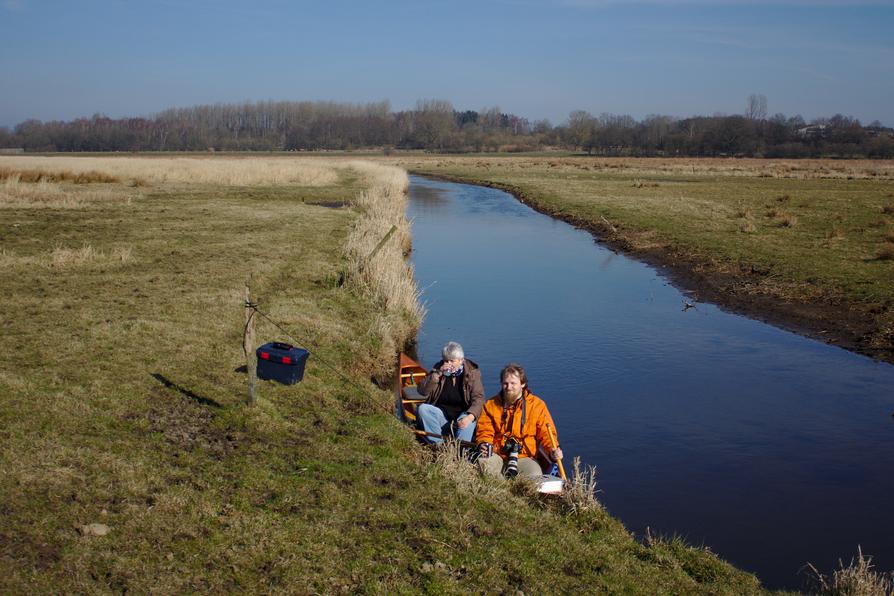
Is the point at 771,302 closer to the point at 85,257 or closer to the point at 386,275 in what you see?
the point at 386,275

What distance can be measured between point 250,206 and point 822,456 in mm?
25540

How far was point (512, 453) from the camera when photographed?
755 centimetres

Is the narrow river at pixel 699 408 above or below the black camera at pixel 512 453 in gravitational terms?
below

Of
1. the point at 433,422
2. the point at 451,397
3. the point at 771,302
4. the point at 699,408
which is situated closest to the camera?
the point at 433,422

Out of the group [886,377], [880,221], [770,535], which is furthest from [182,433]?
[880,221]

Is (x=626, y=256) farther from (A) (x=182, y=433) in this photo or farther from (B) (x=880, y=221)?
(A) (x=182, y=433)

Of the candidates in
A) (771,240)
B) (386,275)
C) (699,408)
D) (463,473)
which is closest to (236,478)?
(463,473)

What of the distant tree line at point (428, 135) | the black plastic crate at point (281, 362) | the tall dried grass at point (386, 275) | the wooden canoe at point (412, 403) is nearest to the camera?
the wooden canoe at point (412, 403)

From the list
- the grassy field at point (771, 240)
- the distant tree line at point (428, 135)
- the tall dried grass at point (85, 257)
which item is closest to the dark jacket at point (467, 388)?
the grassy field at point (771, 240)

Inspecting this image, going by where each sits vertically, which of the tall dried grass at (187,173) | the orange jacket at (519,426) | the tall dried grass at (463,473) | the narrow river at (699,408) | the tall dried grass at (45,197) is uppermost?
the tall dried grass at (187,173)

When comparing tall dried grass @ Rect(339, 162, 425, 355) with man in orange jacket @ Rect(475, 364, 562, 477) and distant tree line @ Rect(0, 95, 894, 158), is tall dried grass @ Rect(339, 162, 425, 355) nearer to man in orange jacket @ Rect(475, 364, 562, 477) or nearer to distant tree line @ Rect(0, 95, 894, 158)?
man in orange jacket @ Rect(475, 364, 562, 477)

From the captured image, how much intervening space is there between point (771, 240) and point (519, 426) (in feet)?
64.0

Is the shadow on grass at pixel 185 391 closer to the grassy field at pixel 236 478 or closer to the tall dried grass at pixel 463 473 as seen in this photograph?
the grassy field at pixel 236 478

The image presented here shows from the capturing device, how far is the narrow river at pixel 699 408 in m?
7.49
